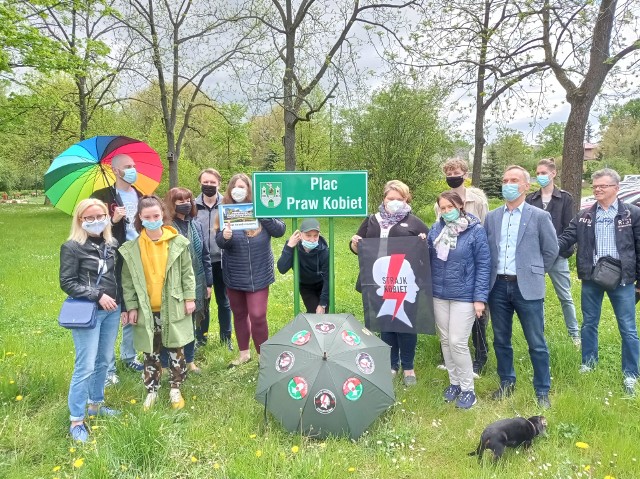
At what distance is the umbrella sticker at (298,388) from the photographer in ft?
11.1

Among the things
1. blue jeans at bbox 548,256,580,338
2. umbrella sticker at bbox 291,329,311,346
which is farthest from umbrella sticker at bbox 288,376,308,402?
blue jeans at bbox 548,256,580,338

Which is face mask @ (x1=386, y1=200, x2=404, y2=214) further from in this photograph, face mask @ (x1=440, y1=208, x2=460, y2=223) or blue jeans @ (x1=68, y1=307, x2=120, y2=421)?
blue jeans @ (x1=68, y1=307, x2=120, y2=421)

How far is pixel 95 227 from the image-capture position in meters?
3.63

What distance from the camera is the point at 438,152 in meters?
22.2

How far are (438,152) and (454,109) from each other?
32.2 ft

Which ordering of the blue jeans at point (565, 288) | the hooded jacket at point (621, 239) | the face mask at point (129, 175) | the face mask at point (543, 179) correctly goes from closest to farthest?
the hooded jacket at point (621, 239) < the face mask at point (129, 175) < the face mask at point (543, 179) < the blue jeans at point (565, 288)

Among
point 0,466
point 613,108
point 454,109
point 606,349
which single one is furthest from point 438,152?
point 0,466

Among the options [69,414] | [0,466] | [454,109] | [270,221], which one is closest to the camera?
[0,466]

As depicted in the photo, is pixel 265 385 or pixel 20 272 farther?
pixel 20 272

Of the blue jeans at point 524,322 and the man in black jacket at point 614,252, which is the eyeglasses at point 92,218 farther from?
the man in black jacket at point 614,252

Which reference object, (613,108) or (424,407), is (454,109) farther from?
(424,407)

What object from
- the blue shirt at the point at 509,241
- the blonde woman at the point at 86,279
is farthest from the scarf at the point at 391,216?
the blonde woman at the point at 86,279

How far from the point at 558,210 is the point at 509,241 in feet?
5.73

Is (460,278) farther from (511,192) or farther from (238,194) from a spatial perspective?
(238,194)
